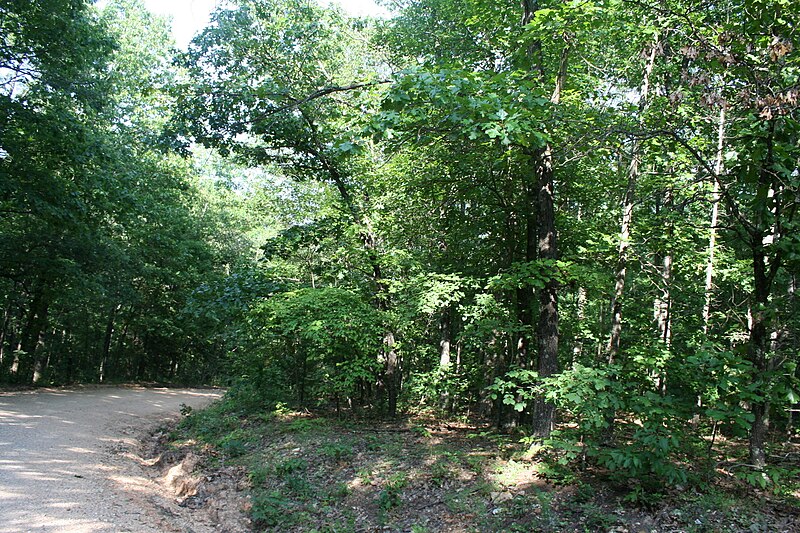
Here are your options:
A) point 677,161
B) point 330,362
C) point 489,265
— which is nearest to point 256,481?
point 330,362

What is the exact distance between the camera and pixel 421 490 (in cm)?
678

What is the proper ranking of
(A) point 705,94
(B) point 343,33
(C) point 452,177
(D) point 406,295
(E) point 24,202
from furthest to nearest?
(B) point 343,33
(E) point 24,202
(D) point 406,295
(C) point 452,177
(A) point 705,94

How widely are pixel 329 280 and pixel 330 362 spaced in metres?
2.37

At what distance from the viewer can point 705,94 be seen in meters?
5.23

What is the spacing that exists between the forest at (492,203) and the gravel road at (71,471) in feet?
10.8

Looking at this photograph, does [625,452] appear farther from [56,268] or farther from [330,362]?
[56,268]

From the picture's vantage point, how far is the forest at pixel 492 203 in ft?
17.3

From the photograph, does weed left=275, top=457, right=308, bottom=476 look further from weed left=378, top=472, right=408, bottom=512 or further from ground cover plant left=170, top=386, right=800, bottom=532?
weed left=378, top=472, right=408, bottom=512

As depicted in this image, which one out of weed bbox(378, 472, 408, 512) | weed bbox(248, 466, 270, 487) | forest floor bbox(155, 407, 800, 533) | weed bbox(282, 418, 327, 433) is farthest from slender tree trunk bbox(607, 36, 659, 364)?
weed bbox(282, 418, 327, 433)

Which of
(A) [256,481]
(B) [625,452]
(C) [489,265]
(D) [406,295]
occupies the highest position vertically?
(C) [489,265]

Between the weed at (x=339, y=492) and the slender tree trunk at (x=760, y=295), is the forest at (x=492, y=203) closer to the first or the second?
the slender tree trunk at (x=760, y=295)

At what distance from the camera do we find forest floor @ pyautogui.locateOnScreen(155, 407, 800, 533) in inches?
207

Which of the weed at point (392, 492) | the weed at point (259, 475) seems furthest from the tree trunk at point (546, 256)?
the weed at point (259, 475)

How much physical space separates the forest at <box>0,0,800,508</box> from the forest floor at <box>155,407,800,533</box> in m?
0.43
